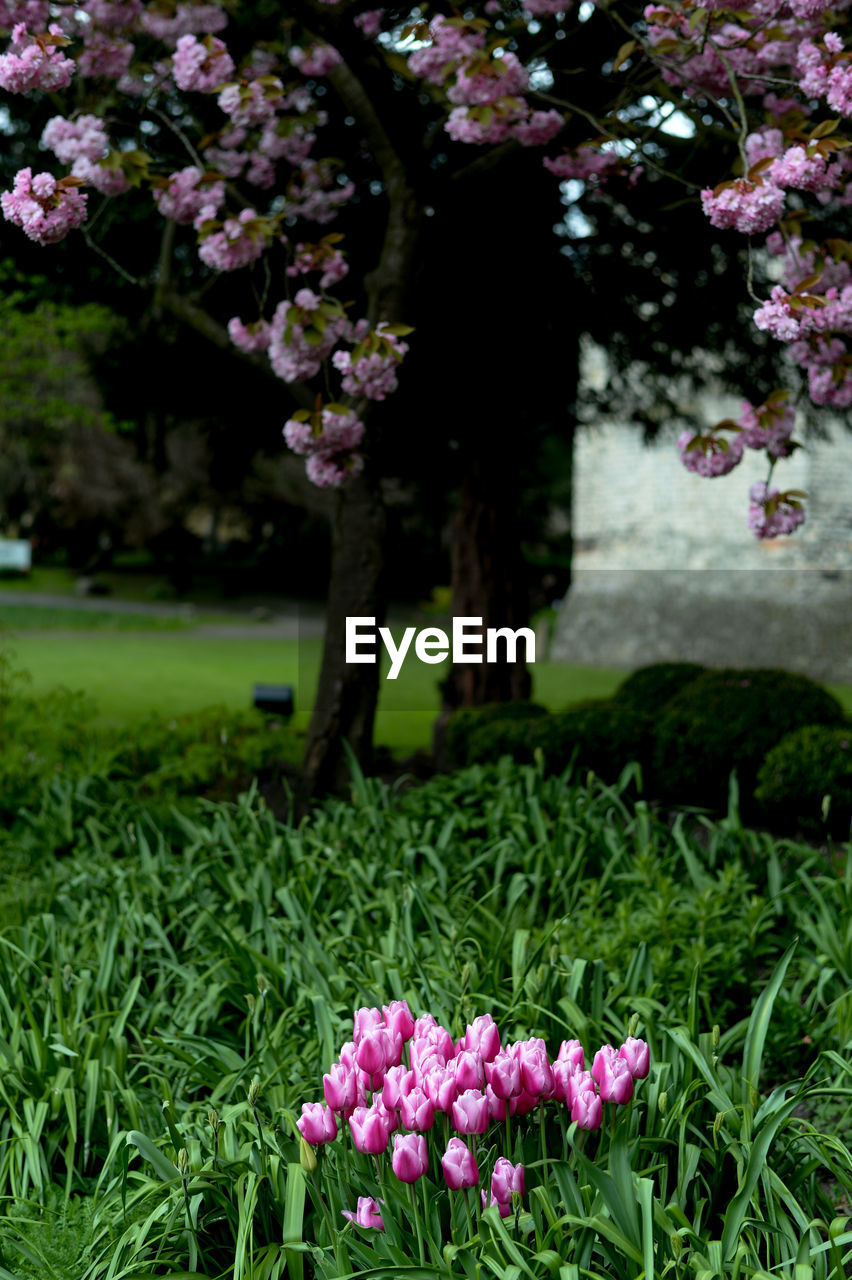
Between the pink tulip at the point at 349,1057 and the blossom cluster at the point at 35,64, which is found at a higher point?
the blossom cluster at the point at 35,64

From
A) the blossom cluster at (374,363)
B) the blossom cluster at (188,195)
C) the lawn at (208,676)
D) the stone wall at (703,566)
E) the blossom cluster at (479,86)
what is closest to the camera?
the blossom cluster at (479,86)

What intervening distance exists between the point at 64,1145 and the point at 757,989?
1984 millimetres

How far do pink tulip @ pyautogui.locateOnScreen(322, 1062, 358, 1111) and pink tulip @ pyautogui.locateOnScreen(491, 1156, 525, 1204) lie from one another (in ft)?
0.86

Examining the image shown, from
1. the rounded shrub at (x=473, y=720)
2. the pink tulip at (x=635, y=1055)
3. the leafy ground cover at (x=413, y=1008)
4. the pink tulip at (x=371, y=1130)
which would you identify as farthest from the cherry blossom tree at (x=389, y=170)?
the pink tulip at (x=371, y=1130)

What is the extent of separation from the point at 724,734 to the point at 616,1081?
4.06 m

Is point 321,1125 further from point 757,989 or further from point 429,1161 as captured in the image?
point 757,989

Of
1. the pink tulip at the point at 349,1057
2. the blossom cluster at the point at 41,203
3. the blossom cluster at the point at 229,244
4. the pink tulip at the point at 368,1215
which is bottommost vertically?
the pink tulip at the point at 368,1215

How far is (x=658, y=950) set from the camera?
11.6 ft

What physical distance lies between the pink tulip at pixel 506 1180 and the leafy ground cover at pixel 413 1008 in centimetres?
4

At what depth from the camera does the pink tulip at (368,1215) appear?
6.52ft

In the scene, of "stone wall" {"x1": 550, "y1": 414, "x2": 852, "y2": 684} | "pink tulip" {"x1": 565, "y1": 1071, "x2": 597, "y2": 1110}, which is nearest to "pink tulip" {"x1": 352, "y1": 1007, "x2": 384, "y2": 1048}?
A: "pink tulip" {"x1": 565, "y1": 1071, "x2": 597, "y2": 1110}

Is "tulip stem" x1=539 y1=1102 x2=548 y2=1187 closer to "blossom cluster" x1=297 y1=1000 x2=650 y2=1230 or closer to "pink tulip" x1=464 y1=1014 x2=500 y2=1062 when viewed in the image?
"blossom cluster" x1=297 y1=1000 x2=650 y2=1230

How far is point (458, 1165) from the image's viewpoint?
72.7 inches

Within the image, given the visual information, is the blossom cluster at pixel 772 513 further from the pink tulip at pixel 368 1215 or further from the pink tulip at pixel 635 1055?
the pink tulip at pixel 368 1215
